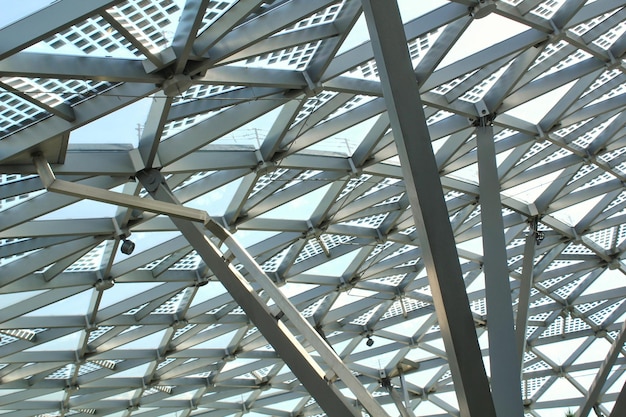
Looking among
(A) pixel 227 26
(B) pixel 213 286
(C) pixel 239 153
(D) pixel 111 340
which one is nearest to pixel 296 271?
(B) pixel 213 286

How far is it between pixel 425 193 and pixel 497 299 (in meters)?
8.85

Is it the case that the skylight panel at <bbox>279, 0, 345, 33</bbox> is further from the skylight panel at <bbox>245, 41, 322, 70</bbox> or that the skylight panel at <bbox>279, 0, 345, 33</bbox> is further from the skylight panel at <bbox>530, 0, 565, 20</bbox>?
the skylight panel at <bbox>530, 0, 565, 20</bbox>

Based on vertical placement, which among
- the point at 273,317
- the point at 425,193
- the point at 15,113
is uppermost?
the point at 15,113

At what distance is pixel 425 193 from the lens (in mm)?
10523

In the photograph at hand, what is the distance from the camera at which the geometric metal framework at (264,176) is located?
16.5 metres

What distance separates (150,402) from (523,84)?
29.9m

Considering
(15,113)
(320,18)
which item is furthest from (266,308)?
(15,113)

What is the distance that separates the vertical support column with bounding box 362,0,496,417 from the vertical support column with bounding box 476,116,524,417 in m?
5.00

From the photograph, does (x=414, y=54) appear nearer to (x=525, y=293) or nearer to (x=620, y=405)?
(x=620, y=405)

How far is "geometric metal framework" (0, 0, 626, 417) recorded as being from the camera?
1653 cm


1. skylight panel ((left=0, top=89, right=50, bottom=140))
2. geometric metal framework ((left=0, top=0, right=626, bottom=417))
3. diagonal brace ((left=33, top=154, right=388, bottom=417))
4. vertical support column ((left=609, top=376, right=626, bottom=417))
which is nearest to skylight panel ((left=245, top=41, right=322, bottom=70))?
geometric metal framework ((left=0, top=0, right=626, bottom=417))

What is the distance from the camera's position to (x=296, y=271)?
3441 centimetres

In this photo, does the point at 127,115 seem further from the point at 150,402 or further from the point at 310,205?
the point at 150,402

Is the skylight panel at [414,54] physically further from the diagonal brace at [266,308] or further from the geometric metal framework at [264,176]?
the diagonal brace at [266,308]
